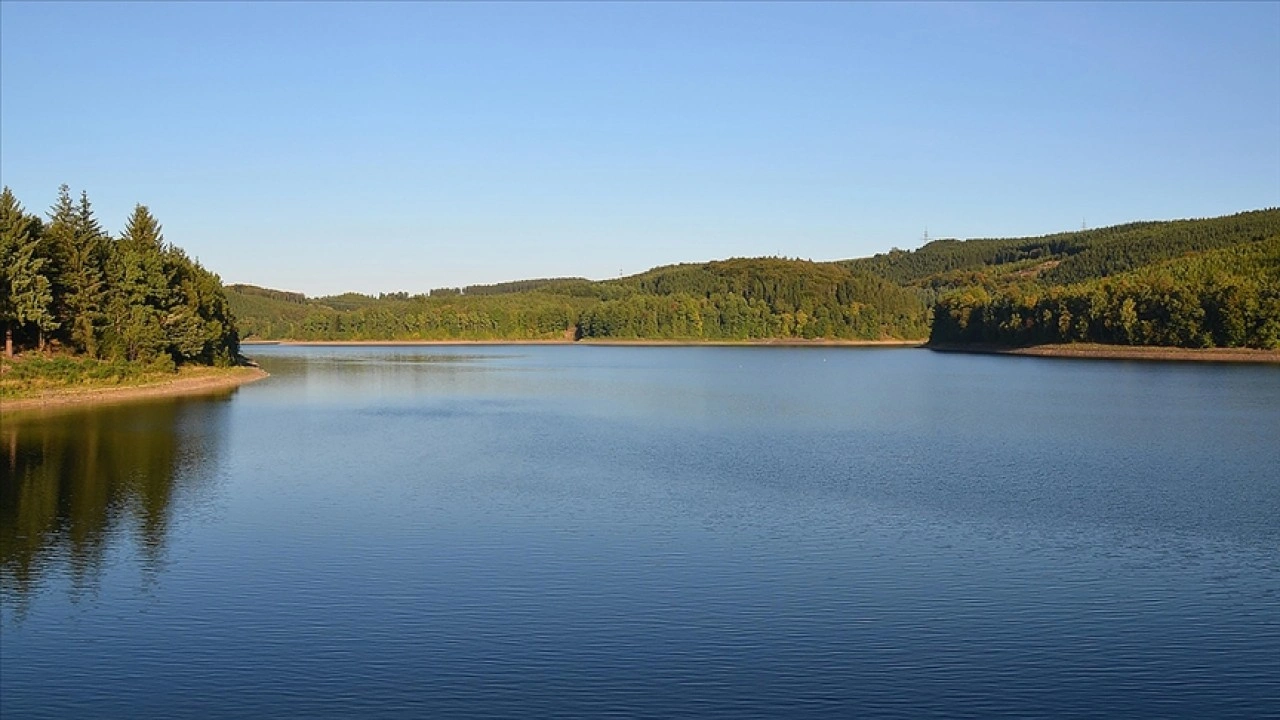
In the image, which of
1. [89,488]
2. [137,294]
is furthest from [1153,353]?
[89,488]

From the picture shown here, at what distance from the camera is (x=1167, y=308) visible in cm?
10925

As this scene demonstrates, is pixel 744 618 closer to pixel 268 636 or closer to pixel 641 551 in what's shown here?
pixel 641 551

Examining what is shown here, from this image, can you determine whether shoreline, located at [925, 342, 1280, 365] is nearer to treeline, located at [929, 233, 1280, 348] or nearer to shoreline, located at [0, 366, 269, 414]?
treeline, located at [929, 233, 1280, 348]

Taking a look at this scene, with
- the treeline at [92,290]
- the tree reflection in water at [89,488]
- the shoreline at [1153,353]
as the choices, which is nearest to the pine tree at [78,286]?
the treeline at [92,290]

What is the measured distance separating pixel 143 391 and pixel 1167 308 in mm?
93741

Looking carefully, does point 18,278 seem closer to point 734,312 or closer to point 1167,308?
point 1167,308

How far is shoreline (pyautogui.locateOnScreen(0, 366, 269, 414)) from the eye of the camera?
4834 centimetres

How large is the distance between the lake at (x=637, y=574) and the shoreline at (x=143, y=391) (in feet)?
27.6

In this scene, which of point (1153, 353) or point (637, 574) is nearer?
point (637, 574)

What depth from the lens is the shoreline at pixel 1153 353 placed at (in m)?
99.7

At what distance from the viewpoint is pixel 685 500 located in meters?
26.1

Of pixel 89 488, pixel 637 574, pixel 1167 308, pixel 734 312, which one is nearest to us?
pixel 637 574

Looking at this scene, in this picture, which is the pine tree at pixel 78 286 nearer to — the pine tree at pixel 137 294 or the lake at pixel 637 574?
the pine tree at pixel 137 294

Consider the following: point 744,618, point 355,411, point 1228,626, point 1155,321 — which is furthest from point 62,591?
point 1155,321
